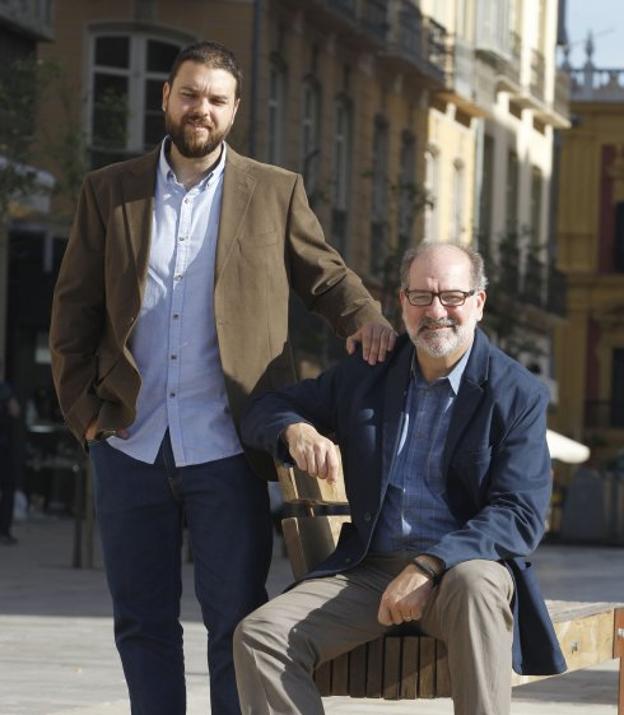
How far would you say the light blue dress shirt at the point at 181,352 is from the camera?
6.98 meters

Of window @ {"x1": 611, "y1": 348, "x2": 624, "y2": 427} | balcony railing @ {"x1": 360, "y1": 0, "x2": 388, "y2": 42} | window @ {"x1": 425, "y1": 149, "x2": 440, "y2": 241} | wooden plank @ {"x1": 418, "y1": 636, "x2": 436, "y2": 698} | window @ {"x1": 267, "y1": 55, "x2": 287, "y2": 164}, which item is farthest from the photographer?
window @ {"x1": 611, "y1": 348, "x2": 624, "y2": 427}

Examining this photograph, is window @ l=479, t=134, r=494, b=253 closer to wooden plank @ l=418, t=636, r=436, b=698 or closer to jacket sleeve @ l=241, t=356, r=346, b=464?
jacket sleeve @ l=241, t=356, r=346, b=464

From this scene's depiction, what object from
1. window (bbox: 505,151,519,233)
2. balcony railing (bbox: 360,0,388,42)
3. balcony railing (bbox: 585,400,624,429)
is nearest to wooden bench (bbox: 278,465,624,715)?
balcony railing (bbox: 360,0,388,42)

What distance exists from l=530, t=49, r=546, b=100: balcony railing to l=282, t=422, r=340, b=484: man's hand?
48.4 meters

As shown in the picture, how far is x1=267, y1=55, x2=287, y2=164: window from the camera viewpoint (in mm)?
37250

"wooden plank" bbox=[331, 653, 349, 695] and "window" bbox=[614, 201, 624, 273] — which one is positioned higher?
"window" bbox=[614, 201, 624, 273]

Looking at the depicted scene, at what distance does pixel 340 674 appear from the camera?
6.78 metres

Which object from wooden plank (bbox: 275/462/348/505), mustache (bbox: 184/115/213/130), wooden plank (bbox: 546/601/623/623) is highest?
mustache (bbox: 184/115/213/130)

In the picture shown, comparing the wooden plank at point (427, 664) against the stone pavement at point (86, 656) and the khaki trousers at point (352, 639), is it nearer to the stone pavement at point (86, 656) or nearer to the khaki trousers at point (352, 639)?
the khaki trousers at point (352, 639)

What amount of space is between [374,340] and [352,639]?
846mm

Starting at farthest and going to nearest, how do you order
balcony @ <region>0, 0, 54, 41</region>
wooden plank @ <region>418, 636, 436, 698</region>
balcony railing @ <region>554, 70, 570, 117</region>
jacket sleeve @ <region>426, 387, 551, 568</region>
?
balcony railing @ <region>554, 70, 570, 117</region> → balcony @ <region>0, 0, 54, 41</region> → wooden plank @ <region>418, 636, 436, 698</region> → jacket sleeve @ <region>426, 387, 551, 568</region>

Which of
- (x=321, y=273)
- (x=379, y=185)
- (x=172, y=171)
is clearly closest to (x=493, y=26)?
(x=379, y=185)

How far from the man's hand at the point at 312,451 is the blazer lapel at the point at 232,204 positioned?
0.52 metres

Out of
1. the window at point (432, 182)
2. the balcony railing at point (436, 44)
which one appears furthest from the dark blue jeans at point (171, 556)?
the window at point (432, 182)
